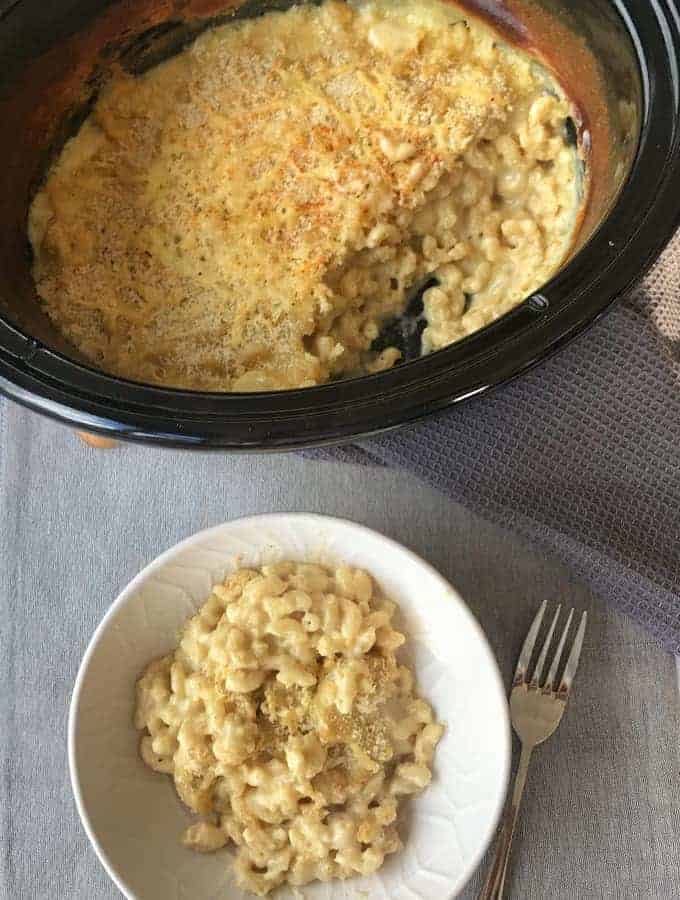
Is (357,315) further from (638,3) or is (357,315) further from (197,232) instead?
(638,3)

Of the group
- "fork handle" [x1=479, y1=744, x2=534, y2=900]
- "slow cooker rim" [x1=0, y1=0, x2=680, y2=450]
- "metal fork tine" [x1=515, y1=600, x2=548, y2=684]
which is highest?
"slow cooker rim" [x1=0, y1=0, x2=680, y2=450]

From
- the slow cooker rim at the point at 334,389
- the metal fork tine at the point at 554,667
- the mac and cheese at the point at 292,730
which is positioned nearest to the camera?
the slow cooker rim at the point at 334,389

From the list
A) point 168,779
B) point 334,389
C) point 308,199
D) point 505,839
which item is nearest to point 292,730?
point 168,779

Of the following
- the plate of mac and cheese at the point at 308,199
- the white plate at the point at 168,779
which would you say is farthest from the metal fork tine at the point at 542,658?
the plate of mac and cheese at the point at 308,199

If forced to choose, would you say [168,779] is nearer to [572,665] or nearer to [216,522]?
[216,522]

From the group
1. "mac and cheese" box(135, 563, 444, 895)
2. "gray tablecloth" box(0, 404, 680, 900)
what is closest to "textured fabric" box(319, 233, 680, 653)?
"gray tablecloth" box(0, 404, 680, 900)

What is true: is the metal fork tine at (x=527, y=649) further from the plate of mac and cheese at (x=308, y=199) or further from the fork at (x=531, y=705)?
the plate of mac and cheese at (x=308, y=199)

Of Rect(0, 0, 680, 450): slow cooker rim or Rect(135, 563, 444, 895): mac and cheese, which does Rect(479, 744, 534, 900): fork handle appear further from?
Rect(0, 0, 680, 450): slow cooker rim
